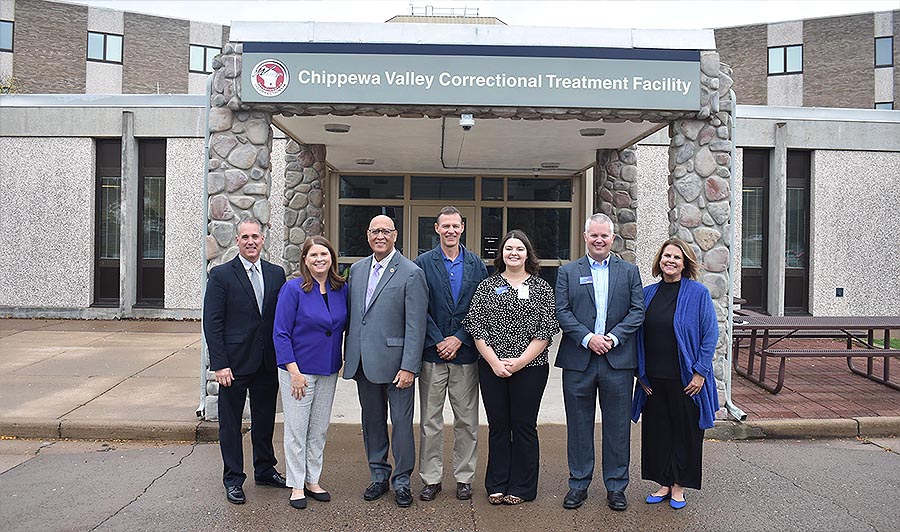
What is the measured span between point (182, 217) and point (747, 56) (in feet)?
71.9

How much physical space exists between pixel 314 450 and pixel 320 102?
324 cm

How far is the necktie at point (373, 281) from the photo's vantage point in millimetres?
4824

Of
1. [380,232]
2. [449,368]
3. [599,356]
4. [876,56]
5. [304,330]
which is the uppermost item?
[876,56]

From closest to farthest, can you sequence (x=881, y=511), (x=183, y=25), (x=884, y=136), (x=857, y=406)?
(x=881, y=511) → (x=857, y=406) → (x=884, y=136) → (x=183, y=25)

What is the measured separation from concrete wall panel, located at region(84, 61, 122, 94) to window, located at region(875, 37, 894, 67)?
90.5 feet

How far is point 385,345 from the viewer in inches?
188

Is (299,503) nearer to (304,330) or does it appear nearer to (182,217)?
(304,330)

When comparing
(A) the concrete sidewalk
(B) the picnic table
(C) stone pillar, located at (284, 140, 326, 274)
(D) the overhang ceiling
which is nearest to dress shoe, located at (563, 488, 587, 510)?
(A) the concrete sidewalk

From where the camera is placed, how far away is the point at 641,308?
4.78 m

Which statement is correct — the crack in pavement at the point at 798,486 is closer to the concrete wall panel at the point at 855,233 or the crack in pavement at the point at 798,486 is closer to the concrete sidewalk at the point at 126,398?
the concrete sidewalk at the point at 126,398

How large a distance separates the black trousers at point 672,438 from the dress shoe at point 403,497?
5.21 feet

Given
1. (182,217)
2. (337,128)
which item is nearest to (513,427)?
(337,128)

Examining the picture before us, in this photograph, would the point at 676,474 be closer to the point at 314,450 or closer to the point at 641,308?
the point at 641,308

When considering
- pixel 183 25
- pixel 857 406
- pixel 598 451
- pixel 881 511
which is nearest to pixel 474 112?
pixel 598 451
